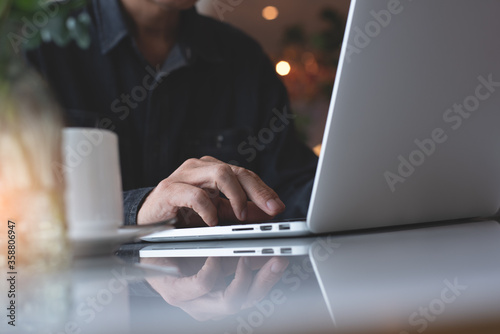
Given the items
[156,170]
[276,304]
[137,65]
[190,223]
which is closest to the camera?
[276,304]

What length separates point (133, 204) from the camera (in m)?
0.66

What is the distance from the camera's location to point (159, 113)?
1139 mm

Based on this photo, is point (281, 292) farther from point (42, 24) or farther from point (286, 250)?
point (42, 24)

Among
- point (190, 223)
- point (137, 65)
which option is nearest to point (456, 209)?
point (190, 223)

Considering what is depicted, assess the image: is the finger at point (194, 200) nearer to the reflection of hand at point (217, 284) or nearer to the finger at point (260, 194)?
the finger at point (260, 194)

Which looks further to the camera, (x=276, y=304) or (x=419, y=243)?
(x=419, y=243)

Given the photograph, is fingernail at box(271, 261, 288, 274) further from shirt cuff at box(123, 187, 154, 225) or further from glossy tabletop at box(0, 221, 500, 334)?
shirt cuff at box(123, 187, 154, 225)

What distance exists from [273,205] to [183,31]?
3.04ft

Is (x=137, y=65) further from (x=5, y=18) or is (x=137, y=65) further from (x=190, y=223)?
(x=5, y=18)

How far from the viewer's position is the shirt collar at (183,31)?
1.16 metres

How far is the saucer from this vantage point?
322mm

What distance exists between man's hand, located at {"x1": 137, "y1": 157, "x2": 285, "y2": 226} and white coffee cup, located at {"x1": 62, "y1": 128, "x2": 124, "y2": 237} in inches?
7.5

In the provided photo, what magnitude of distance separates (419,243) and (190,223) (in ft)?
1.11

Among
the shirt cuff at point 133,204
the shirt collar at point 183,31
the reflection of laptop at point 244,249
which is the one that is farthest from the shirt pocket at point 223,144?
the reflection of laptop at point 244,249
